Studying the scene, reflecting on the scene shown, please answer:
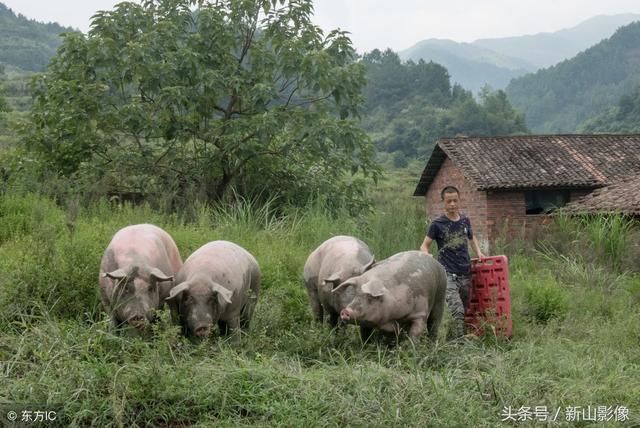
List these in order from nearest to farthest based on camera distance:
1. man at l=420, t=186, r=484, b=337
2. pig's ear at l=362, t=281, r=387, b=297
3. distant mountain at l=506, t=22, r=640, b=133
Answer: pig's ear at l=362, t=281, r=387, b=297 < man at l=420, t=186, r=484, b=337 < distant mountain at l=506, t=22, r=640, b=133

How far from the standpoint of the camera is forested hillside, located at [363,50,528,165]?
6328 cm

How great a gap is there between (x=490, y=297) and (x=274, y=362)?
2.83 meters

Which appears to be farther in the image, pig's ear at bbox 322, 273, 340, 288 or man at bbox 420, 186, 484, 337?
man at bbox 420, 186, 484, 337

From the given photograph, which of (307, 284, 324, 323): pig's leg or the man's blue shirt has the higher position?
the man's blue shirt

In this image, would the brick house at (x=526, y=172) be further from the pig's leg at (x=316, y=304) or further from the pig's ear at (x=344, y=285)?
the pig's ear at (x=344, y=285)

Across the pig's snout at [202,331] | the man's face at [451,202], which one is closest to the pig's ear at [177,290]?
the pig's snout at [202,331]

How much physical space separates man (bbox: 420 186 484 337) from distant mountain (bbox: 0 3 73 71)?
211 ft

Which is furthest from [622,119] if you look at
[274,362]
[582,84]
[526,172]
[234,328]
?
[274,362]

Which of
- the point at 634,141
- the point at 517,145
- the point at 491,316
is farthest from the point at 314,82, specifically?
the point at 634,141

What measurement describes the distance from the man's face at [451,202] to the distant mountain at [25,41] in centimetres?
6422

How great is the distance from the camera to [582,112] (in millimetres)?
89438

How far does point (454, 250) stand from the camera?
731 centimetres

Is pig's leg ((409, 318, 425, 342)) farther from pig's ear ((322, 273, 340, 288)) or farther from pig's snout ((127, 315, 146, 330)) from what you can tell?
pig's snout ((127, 315, 146, 330))

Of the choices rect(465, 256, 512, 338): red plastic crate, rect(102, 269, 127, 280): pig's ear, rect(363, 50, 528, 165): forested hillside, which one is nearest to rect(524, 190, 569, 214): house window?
rect(465, 256, 512, 338): red plastic crate
